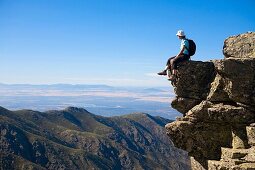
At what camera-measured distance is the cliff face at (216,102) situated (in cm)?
2352

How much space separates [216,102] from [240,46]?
470cm

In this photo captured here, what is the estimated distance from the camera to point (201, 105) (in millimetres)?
26094

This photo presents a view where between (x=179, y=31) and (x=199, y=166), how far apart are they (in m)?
11.1

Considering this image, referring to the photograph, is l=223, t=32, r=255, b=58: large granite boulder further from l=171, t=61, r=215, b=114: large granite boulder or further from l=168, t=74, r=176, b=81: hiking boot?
l=168, t=74, r=176, b=81: hiking boot

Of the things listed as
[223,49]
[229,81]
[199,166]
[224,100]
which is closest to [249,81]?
[229,81]

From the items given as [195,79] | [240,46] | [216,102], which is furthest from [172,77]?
[240,46]

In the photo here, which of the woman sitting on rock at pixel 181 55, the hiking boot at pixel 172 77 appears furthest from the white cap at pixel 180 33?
the hiking boot at pixel 172 77

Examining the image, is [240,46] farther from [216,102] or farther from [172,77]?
[172,77]

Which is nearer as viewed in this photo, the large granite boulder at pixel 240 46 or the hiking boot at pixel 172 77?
the large granite boulder at pixel 240 46

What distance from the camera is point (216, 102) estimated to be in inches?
1022

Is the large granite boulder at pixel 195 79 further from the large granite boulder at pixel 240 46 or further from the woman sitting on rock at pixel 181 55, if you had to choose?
the large granite boulder at pixel 240 46

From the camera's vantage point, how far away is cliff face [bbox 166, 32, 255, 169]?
23.5 metres

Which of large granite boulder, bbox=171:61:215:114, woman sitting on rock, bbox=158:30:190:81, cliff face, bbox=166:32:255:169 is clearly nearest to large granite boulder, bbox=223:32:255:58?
cliff face, bbox=166:32:255:169

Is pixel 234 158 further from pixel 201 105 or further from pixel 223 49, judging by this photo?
pixel 223 49
